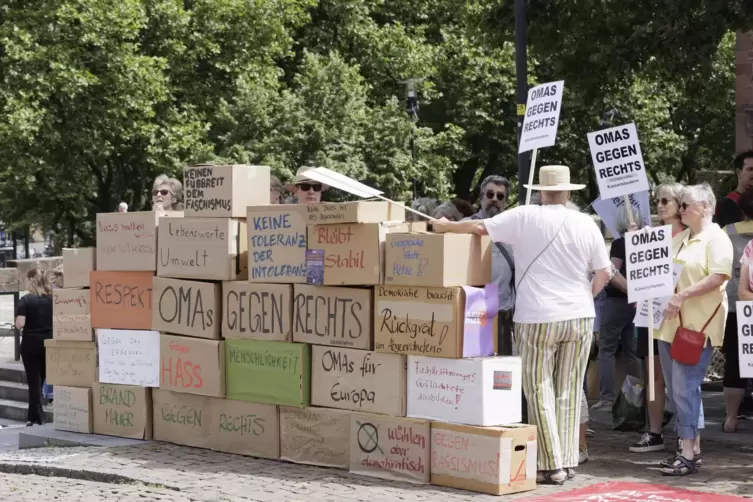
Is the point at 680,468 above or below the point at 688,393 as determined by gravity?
below

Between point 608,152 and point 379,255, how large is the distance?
1827 mm

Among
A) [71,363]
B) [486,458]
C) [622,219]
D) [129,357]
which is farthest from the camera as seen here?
[71,363]

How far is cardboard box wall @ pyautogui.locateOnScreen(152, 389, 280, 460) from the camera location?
882 centimetres

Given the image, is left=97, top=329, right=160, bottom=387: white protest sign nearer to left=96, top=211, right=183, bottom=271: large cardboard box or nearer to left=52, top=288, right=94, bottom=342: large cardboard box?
left=52, top=288, right=94, bottom=342: large cardboard box

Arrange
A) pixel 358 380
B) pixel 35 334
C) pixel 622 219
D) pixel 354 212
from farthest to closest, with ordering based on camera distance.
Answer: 1. pixel 35 334
2. pixel 622 219
3. pixel 358 380
4. pixel 354 212

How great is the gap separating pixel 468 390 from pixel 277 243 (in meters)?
1.85

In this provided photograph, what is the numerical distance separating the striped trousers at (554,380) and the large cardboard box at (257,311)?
5.58 ft

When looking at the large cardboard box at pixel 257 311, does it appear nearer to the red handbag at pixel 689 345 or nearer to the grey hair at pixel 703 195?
the red handbag at pixel 689 345

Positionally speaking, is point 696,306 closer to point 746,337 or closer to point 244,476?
point 746,337

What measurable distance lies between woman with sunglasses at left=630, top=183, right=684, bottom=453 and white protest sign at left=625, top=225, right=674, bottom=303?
521 mm

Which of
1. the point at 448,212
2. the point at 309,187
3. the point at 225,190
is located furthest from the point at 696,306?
the point at 225,190

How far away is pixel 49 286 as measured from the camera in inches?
552

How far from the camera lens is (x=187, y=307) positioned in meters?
9.30

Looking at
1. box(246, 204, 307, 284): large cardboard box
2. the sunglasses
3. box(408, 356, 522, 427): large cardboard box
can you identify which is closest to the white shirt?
box(408, 356, 522, 427): large cardboard box
